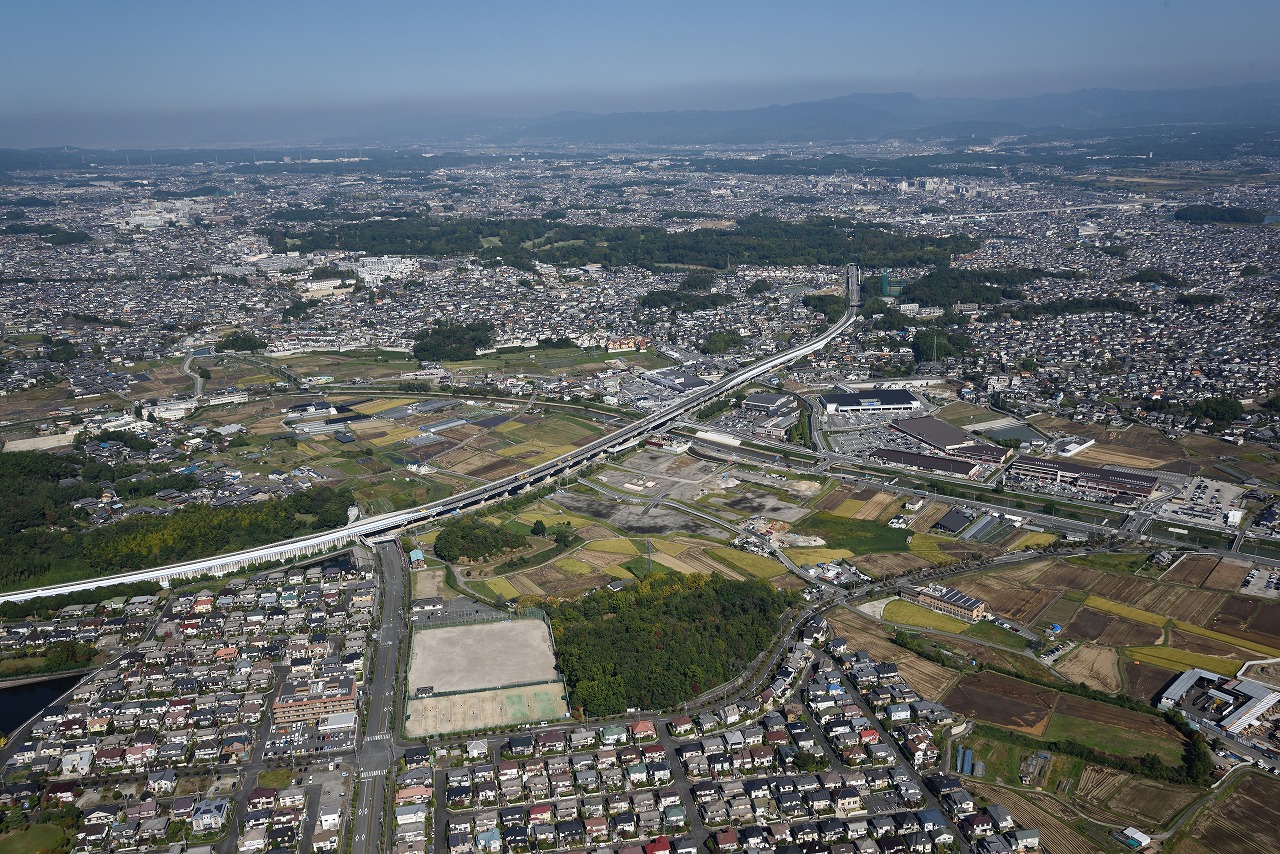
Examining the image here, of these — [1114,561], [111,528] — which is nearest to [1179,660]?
[1114,561]

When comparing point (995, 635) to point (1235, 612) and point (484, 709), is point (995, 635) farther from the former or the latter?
point (484, 709)

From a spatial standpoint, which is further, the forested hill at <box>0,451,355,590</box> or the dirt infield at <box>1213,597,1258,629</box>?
the forested hill at <box>0,451,355,590</box>

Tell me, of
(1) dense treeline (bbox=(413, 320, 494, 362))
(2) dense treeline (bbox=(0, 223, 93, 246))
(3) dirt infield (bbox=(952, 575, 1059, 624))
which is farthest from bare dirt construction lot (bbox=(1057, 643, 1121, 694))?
(2) dense treeline (bbox=(0, 223, 93, 246))

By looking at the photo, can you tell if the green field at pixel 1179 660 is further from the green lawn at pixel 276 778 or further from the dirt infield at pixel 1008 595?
the green lawn at pixel 276 778

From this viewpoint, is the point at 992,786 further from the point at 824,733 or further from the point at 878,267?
the point at 878,267

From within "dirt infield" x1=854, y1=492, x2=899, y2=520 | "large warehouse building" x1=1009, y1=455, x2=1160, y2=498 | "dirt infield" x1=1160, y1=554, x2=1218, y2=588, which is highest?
"large warehouse building" x1=1009, y1=455, x2=1160, y2=498

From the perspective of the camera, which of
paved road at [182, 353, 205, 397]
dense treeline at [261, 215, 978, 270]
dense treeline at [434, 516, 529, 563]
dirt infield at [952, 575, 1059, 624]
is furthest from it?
dense treeline at [261, 215, 978, 270]

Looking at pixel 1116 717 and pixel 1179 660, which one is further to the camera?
pixel 1179 660

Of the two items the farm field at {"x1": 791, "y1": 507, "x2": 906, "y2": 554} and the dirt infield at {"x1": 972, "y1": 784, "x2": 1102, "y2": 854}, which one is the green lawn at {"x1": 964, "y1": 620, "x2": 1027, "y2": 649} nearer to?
the farm field at {"x1": 791, "y1": 507, "x2": 906, "y2": 554}
